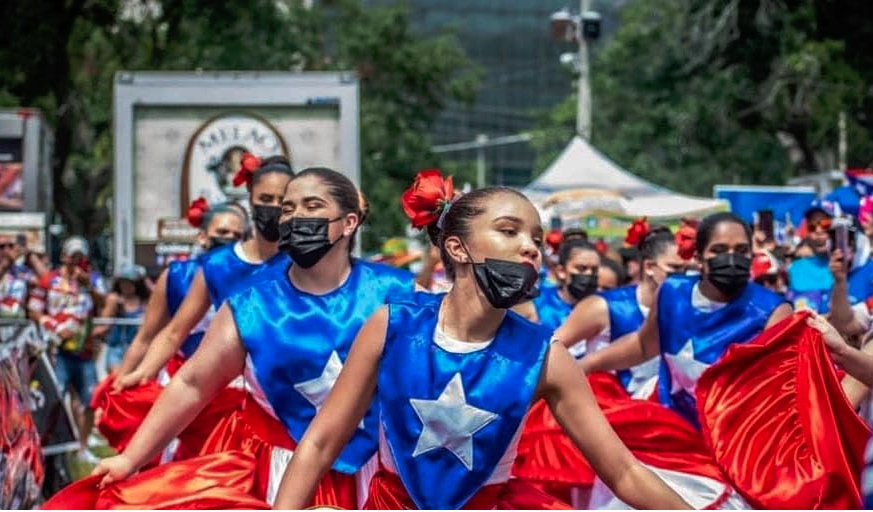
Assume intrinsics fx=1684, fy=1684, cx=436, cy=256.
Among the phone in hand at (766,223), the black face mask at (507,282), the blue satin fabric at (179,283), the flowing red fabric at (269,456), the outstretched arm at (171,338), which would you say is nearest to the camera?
the black face mask at (507,282)

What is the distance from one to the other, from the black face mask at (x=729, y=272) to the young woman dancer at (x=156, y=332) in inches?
92.5

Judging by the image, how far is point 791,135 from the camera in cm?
2869

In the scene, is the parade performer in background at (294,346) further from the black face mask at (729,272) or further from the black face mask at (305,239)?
the black face mask at (729,272)

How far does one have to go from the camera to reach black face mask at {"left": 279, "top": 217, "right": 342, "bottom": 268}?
19.1ft

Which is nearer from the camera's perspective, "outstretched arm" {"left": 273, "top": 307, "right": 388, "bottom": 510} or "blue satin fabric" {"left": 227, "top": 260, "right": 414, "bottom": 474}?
"outstretched arm" {"left": 273, "top": 307, "right": 388, "bottom": 510}

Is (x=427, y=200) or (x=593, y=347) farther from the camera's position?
(x=593, y=347)

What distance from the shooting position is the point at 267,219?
749cm

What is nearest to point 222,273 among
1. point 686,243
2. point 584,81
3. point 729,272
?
point 729,272

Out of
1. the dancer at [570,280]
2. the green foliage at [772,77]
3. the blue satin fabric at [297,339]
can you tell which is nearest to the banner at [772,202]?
the green foliage at [772,77]

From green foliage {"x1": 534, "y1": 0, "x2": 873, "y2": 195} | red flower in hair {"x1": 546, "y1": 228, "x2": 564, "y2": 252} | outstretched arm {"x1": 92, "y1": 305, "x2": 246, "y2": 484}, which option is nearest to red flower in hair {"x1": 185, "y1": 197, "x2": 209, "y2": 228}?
red flower in hair {"x1": 546, "y1": 228, "x2": 564, "y2": 252}

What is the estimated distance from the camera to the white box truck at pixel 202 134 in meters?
16.5

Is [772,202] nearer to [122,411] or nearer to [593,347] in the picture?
[593,347]

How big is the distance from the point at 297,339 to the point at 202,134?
36.9ft

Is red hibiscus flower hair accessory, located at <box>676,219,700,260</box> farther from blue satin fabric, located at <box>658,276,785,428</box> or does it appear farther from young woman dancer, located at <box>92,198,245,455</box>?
young woman dancer, located at <box>92,198,245,455</box>
